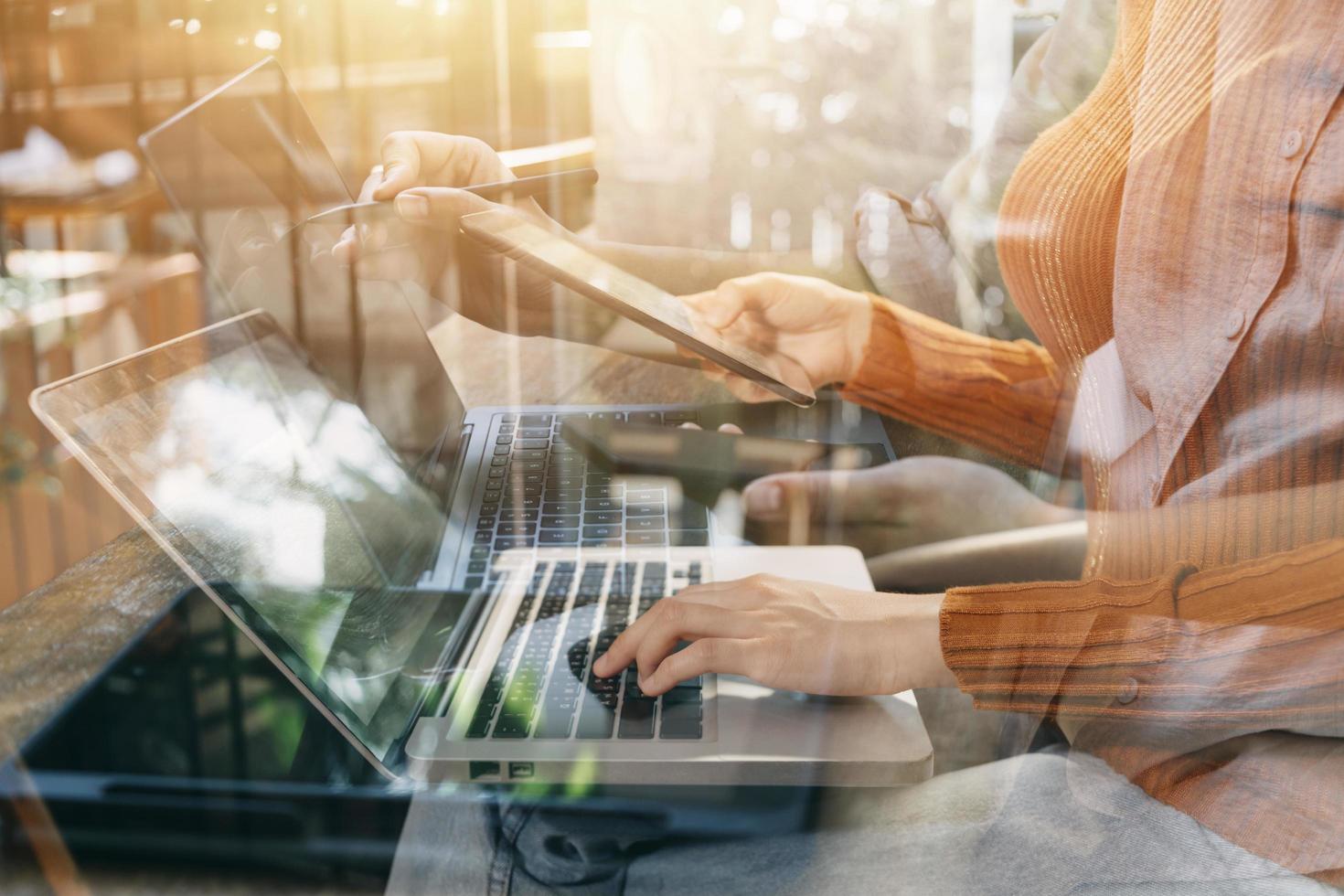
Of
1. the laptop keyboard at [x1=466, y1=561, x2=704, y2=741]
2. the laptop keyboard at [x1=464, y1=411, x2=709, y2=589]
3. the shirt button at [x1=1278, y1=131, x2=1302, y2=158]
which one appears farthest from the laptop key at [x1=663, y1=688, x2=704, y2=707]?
the shirt button at [x1=1278, y1=131, x2=1302, y2=158]

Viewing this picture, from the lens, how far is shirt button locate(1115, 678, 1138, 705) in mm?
423

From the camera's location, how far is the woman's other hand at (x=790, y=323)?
56 centimetres

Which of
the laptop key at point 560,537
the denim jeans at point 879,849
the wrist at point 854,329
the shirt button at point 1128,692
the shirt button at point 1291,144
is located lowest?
the denim jeans at point 879,849

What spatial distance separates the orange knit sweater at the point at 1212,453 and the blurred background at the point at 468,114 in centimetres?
13

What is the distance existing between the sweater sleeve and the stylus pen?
31 cm

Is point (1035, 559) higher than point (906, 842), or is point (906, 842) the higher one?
point (1035, 559)

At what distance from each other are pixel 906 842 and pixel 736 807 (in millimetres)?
85

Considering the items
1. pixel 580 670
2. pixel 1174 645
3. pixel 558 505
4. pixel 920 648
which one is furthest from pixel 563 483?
pixel 1174 645

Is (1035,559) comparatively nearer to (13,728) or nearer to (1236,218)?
(1236,218)

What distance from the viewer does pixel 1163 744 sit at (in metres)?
0.43

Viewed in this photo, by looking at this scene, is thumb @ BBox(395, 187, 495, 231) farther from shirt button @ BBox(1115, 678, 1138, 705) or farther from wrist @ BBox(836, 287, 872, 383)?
shirt button @ BBox(1115, 678, 1138, 705)

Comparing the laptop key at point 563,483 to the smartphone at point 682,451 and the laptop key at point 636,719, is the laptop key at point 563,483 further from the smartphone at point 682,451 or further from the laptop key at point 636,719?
the laptop key at point 636,719

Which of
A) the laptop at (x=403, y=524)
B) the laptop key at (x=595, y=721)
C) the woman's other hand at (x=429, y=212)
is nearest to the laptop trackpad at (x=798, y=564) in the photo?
the laptop at (x=403, y=524)

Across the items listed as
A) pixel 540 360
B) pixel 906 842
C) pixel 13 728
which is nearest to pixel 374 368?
pixel 540 360
